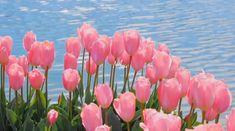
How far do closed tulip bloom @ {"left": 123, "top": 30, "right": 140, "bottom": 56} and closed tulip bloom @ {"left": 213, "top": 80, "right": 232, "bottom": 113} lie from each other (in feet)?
1.77

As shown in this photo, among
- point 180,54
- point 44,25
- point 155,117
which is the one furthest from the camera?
point 44,25

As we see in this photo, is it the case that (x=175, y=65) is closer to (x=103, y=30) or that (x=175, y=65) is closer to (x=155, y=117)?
(x=155, y=117)

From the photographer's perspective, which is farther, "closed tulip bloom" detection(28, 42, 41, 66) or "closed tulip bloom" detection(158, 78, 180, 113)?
"closed tulip bloom" detection(28, 42, 41, 66)

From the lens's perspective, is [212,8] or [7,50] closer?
[7,50]

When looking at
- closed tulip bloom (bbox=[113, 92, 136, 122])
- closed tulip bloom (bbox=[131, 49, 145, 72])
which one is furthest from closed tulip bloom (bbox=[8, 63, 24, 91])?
closed tulip bloom (bbox=[113, 92, 136, 122])

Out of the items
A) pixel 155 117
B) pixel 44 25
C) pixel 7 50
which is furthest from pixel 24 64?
pixel 44 25

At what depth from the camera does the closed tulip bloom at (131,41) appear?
190 centimetres

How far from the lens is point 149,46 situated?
2008mm

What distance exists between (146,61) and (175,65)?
0.48ft

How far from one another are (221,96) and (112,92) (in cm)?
56

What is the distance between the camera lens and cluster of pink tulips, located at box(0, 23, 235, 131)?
54.6 inches

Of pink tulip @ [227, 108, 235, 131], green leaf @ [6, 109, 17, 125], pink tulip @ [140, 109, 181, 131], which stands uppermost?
pink tulip @ [140, 109, 181, 131]

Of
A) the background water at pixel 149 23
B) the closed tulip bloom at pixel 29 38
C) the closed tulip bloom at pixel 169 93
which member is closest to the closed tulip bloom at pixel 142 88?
the closed tulip bloom at pixel 169 93

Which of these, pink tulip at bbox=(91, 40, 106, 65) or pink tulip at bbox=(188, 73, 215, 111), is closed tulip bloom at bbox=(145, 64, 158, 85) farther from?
pink tulip at bbox=(188, 73, 215, 111)
